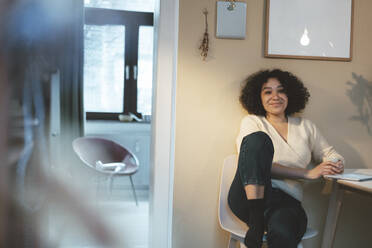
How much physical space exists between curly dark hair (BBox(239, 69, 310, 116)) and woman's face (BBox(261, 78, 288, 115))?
20mm

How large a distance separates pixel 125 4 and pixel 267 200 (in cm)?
109

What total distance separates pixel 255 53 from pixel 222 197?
665 mm

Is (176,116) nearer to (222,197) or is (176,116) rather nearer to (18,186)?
(222,197)

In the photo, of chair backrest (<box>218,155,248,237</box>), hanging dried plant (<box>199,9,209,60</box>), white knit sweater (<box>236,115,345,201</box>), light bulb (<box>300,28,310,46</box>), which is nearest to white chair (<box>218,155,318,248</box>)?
chair backrest (<box>218,155,248,237</box>)

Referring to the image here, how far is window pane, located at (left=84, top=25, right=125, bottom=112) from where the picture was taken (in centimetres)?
31

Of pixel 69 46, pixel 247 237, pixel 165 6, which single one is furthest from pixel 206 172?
pixel 69 46

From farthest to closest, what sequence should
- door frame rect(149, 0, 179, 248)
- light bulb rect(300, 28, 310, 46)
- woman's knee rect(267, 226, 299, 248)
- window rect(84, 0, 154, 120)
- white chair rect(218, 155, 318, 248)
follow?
light bulb rect(300, 28, 310, 46)
door frame rect(149, 0, 179, 248)
white chair rect(218, 155, 318, 248)
woman's knee rect(267, 226, 299, 248)
window rect(84, 0, 154, 120)

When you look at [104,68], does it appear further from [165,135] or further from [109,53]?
[165,135]

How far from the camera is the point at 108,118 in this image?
39 cm

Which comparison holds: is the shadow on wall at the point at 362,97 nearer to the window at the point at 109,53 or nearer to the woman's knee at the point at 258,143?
the woman's knee at the point at 258,143

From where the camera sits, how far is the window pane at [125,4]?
30 cm

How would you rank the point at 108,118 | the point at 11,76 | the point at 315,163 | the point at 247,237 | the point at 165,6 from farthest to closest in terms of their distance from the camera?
the point at 315,163, the point at 165,6, the point at 247,237, the point at 108,118, the point at 11,76

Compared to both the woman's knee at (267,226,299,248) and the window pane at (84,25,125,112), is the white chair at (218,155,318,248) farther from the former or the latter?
the window pane at (84,25,125,112)

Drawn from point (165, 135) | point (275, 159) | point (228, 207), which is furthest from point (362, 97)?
point (165, 135)
